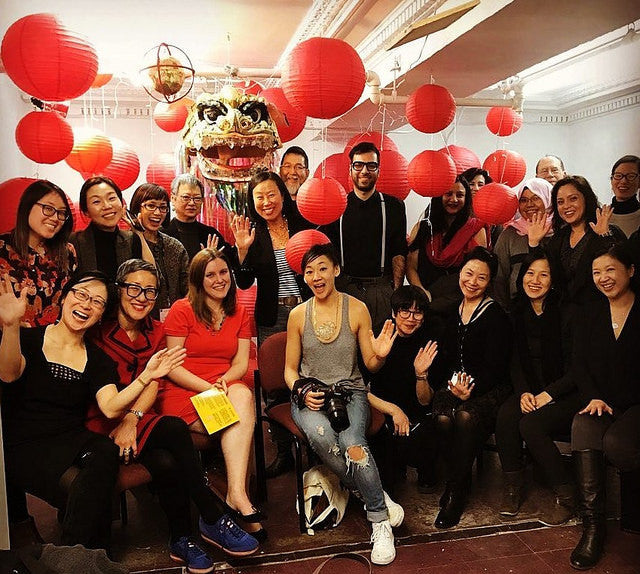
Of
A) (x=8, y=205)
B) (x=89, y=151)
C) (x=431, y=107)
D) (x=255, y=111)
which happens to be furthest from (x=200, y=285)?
(x=431, y=107)

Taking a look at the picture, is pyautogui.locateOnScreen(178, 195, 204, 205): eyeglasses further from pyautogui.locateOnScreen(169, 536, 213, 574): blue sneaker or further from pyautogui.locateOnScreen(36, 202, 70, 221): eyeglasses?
pyautogui.locateOnScreen(169, 536, 213, 574): blue sneaker

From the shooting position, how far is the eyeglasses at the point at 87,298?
2260mm

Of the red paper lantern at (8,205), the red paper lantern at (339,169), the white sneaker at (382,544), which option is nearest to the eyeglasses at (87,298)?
the red paper lantern at (8,205)

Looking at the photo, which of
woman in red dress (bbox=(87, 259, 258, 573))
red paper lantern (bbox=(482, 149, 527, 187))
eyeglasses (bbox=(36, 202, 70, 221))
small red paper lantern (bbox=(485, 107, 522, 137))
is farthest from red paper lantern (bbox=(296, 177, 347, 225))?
small red paper lantern (bbox=(485, 107, 522, 137))

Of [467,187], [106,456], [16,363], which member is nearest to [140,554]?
[106,456]

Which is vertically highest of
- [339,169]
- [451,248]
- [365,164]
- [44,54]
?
[44,54]

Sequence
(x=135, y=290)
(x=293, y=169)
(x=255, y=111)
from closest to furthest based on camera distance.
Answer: (x=135, y=290)
(x=255, y=111)
(x=293, y=169)

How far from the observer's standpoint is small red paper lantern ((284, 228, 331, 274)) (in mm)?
2863

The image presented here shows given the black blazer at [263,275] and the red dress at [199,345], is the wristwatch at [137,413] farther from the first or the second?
the black blazer at [263,275]

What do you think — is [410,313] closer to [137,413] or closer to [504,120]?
[137,413]

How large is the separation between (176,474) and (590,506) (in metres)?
1.67

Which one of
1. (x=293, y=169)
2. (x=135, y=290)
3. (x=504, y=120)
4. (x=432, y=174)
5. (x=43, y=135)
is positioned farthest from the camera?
(x=504, y=120)

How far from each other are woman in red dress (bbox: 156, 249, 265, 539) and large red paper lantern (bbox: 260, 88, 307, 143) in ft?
4.49

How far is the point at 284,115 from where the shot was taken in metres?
3.80
